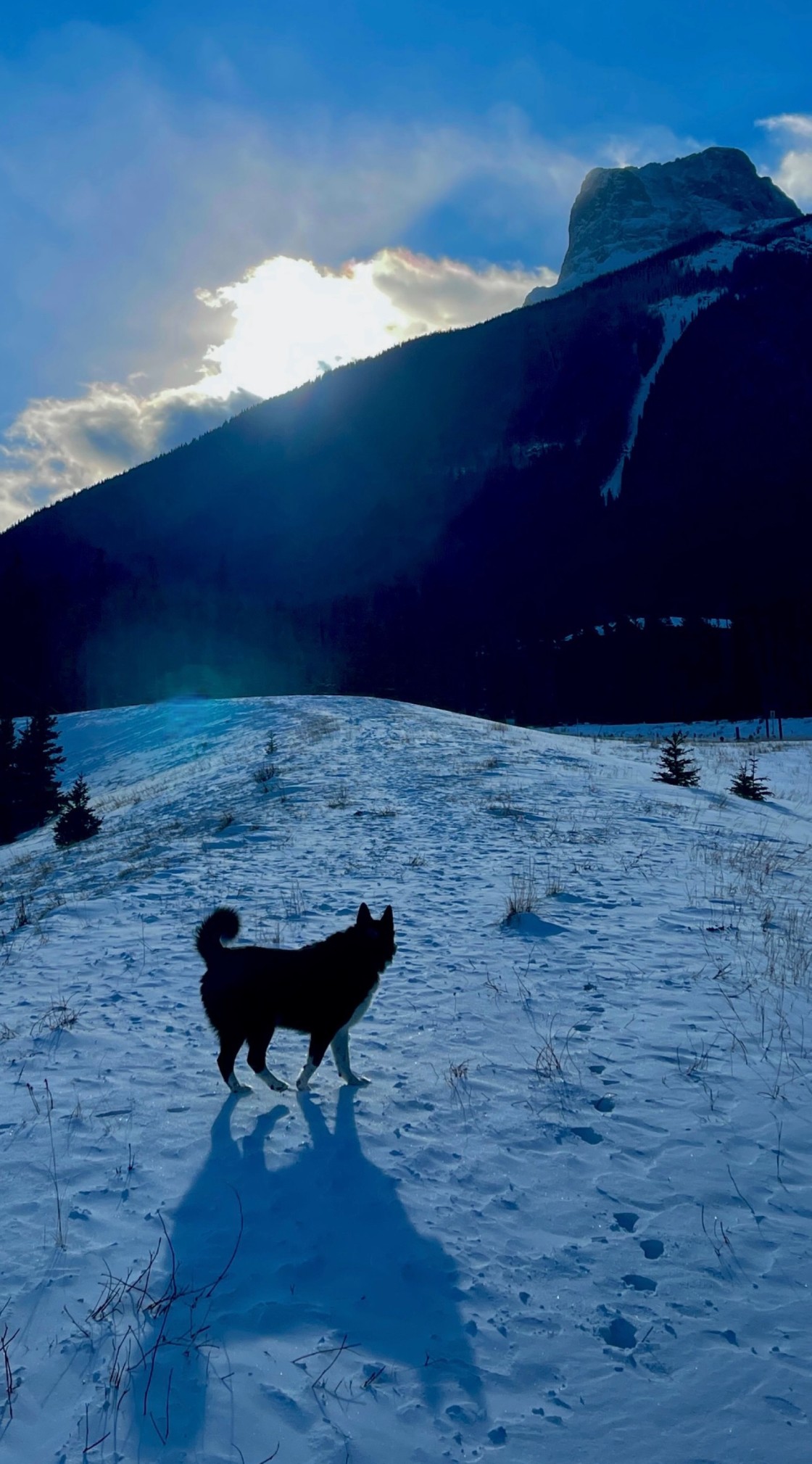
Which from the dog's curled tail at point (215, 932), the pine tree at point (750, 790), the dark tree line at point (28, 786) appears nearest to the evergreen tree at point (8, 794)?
the dark tree line at point (28, 786)

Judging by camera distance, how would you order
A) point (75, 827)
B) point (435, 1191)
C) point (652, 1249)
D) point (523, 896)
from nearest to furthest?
point (652, 1249), point (435, 1191), point (523, 896), point (75, 827)

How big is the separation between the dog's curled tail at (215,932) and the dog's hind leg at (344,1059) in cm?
113

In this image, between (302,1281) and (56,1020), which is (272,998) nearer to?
(302,1281)

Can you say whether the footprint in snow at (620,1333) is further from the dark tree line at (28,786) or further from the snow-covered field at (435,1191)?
the dark tree line at (28,786)

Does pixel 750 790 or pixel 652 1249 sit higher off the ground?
pixel 652 1249

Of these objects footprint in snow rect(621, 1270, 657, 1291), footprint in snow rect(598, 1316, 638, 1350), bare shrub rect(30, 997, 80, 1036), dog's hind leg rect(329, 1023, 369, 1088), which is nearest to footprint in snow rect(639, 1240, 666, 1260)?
footprint in snow rect(621, 1270, 657, 1291)

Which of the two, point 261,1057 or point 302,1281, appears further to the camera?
point 261,1057

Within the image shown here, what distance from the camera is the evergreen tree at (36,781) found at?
26.9m

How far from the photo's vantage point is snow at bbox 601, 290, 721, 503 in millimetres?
140625

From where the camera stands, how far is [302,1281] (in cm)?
356

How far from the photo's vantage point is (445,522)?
150250 millimetres

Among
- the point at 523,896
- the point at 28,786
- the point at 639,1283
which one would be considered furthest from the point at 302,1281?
the point at 28,786

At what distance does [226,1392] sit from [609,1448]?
1.53 metres

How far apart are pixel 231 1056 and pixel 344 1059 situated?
860mm
